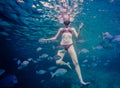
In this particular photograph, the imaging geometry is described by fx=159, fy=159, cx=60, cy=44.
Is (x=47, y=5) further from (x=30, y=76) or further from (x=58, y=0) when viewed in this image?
(x=30, y=76)

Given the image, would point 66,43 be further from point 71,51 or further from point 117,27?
point 117,27

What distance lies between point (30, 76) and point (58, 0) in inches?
780

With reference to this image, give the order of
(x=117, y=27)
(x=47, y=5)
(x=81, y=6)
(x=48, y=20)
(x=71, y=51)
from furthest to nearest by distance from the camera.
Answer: (x=117, y=27) → (x=48, y=20) → (x=81, y=6) → (x=47, y=5) → (x=71, y=51)

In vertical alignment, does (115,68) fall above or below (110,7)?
below

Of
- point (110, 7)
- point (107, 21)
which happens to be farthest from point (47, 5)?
point (107, 21)

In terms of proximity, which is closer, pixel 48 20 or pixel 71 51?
pixel 71 51

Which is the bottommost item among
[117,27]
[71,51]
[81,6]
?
[117,27]

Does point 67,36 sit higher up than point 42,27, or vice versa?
point 67,36

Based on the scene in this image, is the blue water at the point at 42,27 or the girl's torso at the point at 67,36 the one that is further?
the blue water at the point at 42,27

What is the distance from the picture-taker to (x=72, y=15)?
16.0 metres

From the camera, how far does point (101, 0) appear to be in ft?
46.6

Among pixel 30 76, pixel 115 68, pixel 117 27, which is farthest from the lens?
pixel 115 68

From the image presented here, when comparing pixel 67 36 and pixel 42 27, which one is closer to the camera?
pixel 67 36

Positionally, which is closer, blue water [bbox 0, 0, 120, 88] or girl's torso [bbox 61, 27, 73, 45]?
girl's torso [bbox 61, 27, 73, 45]
